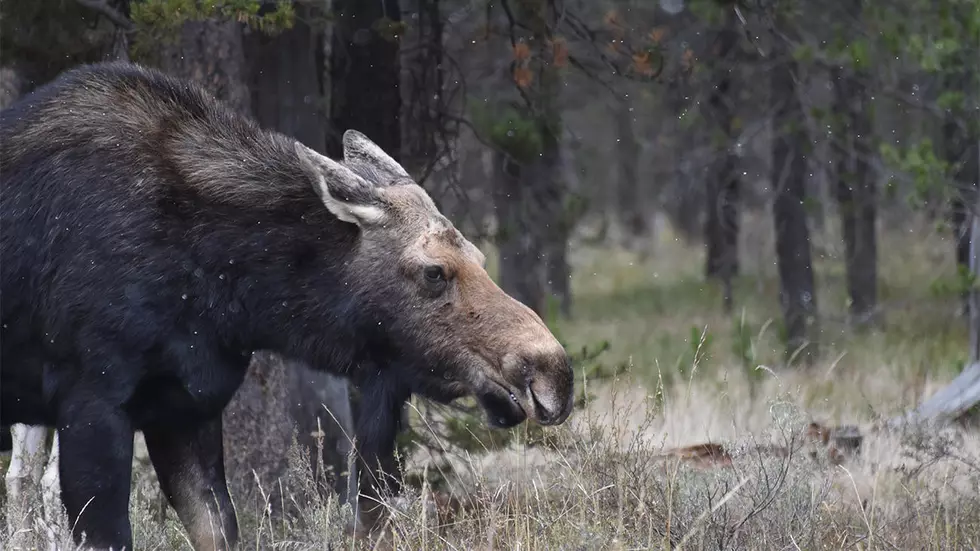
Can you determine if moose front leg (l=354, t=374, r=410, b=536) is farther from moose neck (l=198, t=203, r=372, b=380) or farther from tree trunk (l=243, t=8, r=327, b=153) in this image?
tree trunk (l=243, t=8, r=327, b=153)

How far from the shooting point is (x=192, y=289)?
5.66 meters

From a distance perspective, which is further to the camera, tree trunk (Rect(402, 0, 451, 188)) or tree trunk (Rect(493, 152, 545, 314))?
tree trunk (Rect(493, 152, 545, 314))

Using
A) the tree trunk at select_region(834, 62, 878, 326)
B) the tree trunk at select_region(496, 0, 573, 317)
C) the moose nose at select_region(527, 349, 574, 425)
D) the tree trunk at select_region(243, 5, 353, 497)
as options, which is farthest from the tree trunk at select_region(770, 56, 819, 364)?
the moose nose at select_region(527, 349, 574, 425)

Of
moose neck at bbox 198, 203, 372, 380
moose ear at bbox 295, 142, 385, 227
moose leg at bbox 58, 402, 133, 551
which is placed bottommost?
moose leg at bbox 58, 402, 133, 551

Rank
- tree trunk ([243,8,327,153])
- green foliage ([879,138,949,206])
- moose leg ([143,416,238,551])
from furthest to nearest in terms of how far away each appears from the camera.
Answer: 1. green foliage ([879,138,949,206])
2. tree trunk ([243,8,327,153])
3. moose leg ([143,416,238,551])

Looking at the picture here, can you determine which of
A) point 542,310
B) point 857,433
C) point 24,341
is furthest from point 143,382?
point 542,310

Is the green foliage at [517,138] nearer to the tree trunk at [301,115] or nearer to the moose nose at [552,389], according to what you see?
the tree trunk at [301,115]

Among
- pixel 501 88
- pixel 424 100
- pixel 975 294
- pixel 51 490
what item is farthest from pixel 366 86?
pixel 501 88

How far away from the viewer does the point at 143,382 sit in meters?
5.57

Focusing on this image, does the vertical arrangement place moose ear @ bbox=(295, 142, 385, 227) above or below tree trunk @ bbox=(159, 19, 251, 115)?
below

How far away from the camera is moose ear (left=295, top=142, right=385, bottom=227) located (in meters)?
5.70

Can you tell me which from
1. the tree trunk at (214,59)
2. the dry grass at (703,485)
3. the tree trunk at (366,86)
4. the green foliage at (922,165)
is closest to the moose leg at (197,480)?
the dry grass at (703,485)

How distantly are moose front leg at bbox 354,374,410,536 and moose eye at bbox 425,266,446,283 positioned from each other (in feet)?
2.07

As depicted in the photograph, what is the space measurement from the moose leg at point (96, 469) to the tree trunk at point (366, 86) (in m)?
3.20
